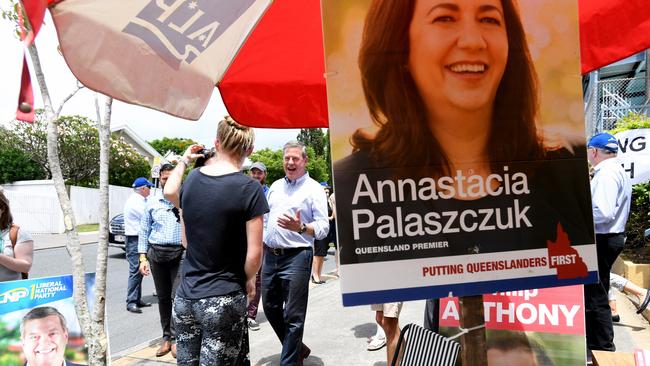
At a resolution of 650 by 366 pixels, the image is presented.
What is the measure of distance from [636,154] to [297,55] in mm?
5947

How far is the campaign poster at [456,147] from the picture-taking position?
165cm

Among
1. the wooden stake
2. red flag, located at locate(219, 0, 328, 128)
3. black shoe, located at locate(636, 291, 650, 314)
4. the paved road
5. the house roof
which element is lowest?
the paved road

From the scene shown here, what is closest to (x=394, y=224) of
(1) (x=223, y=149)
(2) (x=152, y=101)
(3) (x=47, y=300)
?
(2) (x=152, y=101)

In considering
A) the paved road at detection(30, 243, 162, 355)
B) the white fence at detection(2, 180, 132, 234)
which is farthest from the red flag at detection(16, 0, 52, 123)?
the white fence at detection(2, 180, 132, 234)

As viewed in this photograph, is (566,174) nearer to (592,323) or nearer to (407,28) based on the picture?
(407,28)

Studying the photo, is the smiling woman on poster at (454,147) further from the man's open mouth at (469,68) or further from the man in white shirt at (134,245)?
the man in white shirt at (134,245)

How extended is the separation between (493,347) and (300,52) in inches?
92.4

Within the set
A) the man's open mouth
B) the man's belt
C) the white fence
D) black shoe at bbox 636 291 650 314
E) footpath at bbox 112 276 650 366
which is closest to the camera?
the man's open mouth

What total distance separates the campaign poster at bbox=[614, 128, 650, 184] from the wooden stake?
5.53m

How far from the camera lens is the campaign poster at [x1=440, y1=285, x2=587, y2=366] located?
3119 mm

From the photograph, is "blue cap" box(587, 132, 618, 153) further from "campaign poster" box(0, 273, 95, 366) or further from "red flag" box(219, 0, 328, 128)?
"campaign poster" box(0, 273, 95, 366)

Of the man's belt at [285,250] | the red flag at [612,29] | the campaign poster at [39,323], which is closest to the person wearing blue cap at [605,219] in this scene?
the red flag at [612,29]

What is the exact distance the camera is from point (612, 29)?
209 cm

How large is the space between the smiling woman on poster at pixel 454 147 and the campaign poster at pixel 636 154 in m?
5.56
